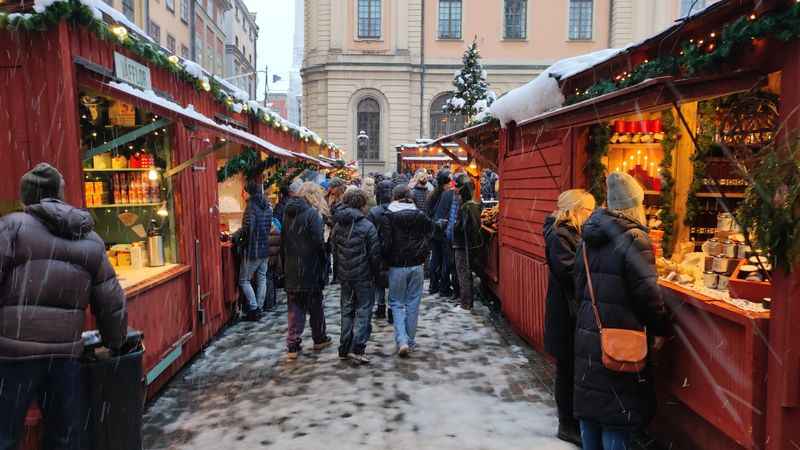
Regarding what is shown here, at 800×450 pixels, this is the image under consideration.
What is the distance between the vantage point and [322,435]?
454cm

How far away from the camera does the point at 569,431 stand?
4402 mm

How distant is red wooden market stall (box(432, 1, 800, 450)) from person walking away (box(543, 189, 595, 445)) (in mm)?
686

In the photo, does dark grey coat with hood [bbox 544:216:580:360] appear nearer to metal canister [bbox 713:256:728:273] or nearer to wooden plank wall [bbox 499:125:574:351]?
metal canister [bbox 713:256:728:273]

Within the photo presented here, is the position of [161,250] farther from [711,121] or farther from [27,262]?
[711,121]

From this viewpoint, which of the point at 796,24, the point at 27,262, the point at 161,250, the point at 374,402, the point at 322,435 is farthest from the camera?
the point at 161,250

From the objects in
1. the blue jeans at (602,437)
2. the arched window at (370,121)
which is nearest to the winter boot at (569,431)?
the blue jeans at (602,437)

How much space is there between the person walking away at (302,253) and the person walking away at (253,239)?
171cm

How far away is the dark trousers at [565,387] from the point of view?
4.35 metres

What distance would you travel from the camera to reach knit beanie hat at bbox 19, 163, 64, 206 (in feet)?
11.0

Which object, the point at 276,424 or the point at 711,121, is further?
the point at 711,121

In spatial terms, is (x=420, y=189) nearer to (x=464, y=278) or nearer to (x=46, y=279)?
(x=464, y=278)

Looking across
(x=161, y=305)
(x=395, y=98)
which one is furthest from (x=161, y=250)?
(x=395, y=98)

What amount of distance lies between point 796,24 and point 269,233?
6853 mm

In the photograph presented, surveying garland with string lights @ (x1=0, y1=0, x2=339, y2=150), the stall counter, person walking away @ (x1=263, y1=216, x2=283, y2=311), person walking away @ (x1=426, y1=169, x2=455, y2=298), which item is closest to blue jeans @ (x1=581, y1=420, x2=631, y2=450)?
the stall counter
